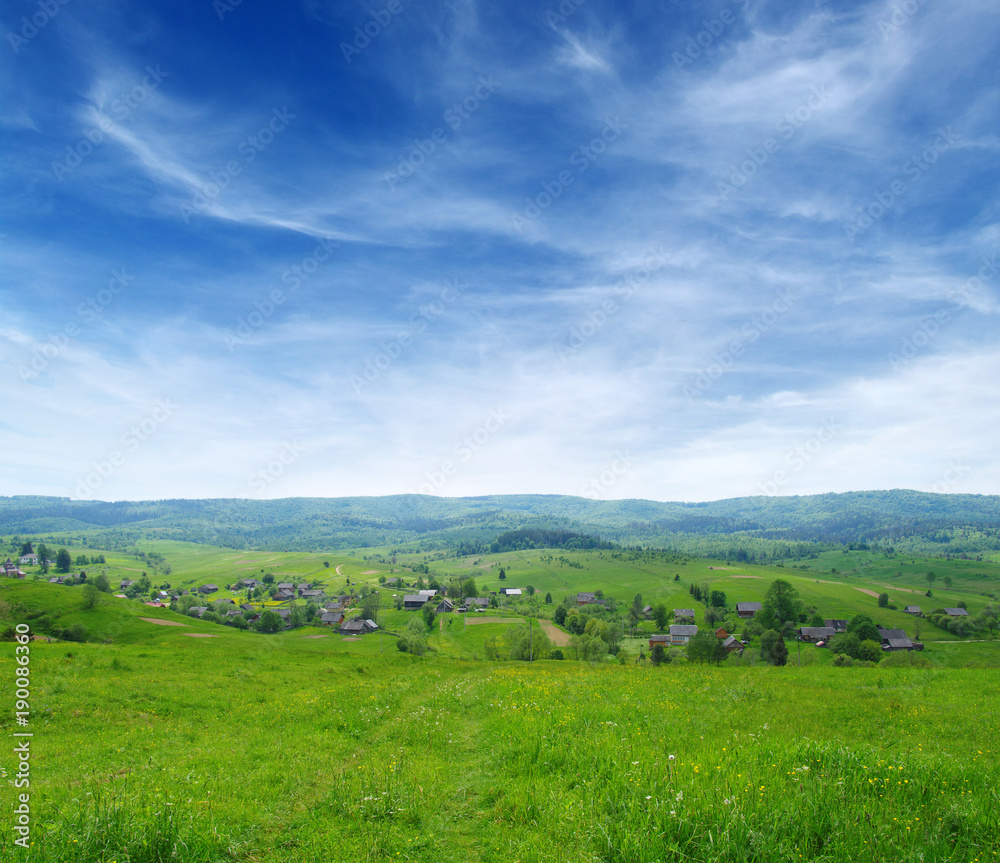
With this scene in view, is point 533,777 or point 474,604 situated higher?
point 533,777

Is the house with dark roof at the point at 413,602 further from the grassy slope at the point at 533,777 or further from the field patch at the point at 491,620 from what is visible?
the grassy slope at the point at 533,777

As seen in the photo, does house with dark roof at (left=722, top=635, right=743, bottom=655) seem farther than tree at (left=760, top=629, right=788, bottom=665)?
Yes

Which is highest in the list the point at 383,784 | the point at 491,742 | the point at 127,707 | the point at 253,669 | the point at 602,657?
the point at 383,784

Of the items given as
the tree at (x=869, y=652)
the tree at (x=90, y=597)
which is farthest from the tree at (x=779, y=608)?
the tree at (x=90, y=597)

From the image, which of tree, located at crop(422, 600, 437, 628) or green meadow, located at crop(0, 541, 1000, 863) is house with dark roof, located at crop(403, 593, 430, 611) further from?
green meadow, located at crop(0, 541, 1000, 863)

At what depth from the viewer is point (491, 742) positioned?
13797mm

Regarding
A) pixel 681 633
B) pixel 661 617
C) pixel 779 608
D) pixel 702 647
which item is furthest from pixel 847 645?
pixel 661 617

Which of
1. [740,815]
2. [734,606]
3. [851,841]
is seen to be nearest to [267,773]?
[740,815]

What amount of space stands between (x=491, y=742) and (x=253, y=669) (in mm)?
33836

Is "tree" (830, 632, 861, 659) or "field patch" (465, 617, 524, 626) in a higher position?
"tree" (830, 632, 861, 659)

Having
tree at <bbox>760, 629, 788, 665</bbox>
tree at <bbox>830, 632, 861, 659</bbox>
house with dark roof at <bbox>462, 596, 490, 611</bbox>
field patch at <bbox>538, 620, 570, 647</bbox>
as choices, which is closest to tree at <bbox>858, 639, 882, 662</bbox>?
tree at <bbox>830, 632, 861, 659</bbox>

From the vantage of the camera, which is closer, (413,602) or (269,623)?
(269,623)

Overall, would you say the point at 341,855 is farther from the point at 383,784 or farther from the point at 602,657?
the point at 602,657

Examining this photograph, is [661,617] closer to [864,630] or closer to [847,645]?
[864,630]
